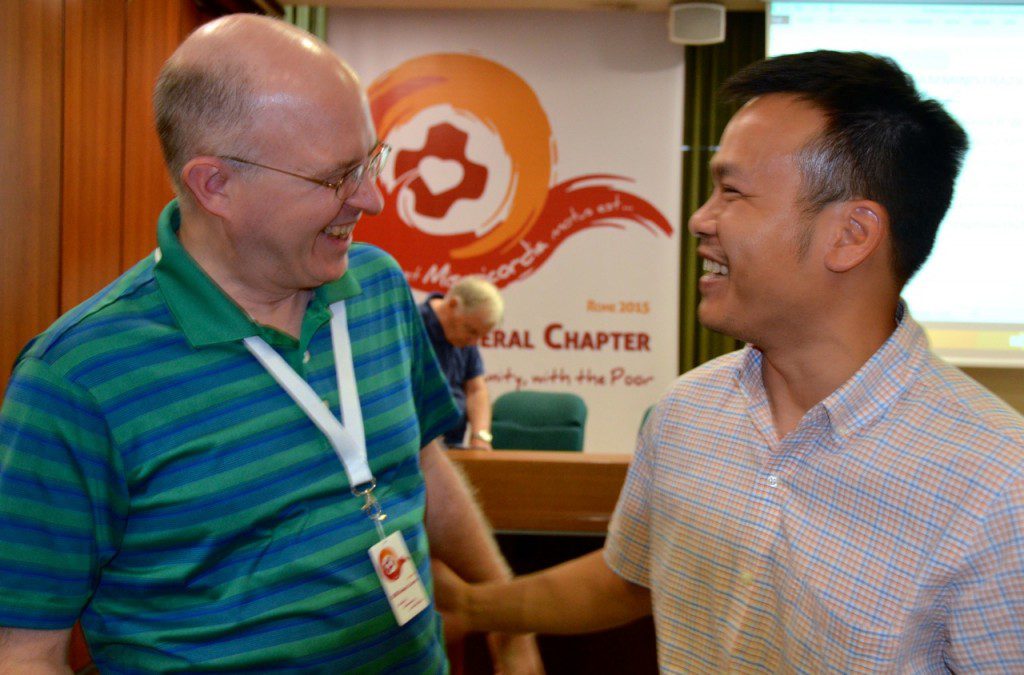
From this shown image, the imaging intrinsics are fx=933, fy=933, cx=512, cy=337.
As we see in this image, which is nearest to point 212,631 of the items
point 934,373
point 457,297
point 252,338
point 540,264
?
point 252,338

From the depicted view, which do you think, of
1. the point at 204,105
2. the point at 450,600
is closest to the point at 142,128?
the point at 204,105

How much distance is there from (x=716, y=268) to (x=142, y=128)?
259 cm

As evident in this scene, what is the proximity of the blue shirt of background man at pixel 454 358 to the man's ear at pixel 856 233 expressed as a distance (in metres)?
3.50

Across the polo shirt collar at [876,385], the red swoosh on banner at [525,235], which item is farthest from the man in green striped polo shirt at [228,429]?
the red swoosh on banner at [525,235]

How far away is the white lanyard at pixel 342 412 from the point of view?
4.63 ft

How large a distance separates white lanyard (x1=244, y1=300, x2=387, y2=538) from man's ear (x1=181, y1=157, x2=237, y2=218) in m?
0.21

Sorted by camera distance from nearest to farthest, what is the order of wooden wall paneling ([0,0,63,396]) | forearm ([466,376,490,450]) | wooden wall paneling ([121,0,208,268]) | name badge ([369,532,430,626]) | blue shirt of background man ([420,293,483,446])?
1. name badge ([369,532,430,626])
2. wooden wall paneling ([0,0,63,396])
3. wooden wall paneling ([121,0,208,268])
4. blue shirt of background man ([420,293,483,446])
5. forearm ([466,376,490,450])

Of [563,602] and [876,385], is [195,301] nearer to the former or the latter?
[563,602]

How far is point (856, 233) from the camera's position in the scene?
1.41 metres

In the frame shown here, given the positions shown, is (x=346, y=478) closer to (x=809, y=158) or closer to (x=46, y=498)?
(x=46, y=498)

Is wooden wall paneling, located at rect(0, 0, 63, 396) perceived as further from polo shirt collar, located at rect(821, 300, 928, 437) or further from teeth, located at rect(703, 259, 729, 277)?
polo shirt collar, located at rect(821, 300, 928, 437)

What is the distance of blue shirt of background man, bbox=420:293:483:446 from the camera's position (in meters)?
4.94

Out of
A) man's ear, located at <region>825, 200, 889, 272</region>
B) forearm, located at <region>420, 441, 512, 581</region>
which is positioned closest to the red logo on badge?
forearm, located at <region>420, 441, 512, 581</region>

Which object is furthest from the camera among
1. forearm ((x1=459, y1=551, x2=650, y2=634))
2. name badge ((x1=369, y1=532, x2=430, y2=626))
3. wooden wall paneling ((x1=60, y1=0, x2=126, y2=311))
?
wooden wall paneling ((x1=60, y1=0, x2=126, y2=311))
